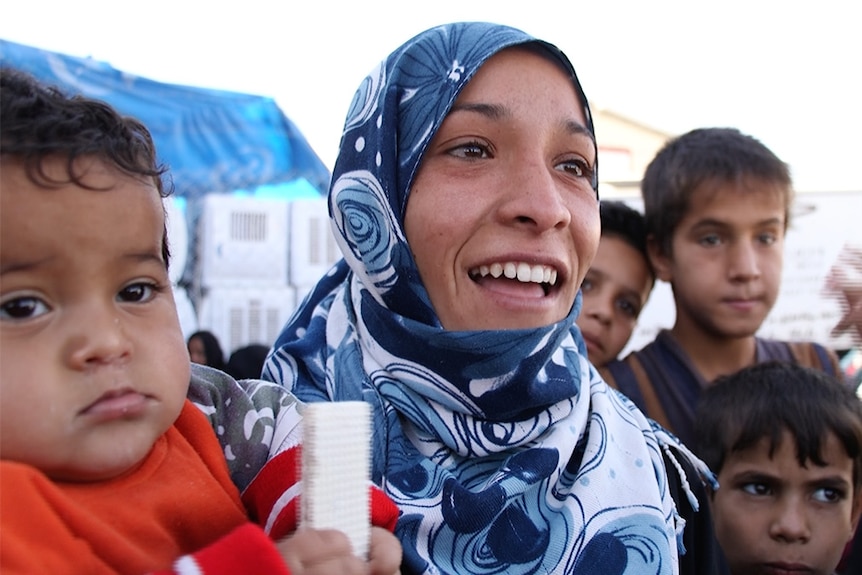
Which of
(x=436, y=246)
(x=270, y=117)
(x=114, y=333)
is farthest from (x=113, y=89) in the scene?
(x=114, y=333)

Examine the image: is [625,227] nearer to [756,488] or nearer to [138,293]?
[756,488]

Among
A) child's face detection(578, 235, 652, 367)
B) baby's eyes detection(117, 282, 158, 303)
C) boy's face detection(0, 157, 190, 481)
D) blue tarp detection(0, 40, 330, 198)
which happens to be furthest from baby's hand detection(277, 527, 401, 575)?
blue tarp detection(0, 40, 330, 198)

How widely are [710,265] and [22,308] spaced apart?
211 centimetres

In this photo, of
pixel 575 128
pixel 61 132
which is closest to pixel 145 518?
pixel 61 132

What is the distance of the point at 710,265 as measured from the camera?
243 centimetres

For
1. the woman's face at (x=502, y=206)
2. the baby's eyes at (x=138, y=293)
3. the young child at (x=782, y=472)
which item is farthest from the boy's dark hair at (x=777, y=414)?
the baby's eyes at (x=138, y=293)

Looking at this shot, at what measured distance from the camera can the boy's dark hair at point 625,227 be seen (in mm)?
2715

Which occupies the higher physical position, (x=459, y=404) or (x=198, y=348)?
(x=459, y=404)

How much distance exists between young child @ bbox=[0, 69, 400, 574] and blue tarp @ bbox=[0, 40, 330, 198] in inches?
182

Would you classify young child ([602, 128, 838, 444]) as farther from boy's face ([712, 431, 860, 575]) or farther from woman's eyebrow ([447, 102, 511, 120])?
woman's eyebrow ([447, 102, 511, 120])

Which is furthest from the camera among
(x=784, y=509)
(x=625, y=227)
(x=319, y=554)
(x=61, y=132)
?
(x=625, y=227)

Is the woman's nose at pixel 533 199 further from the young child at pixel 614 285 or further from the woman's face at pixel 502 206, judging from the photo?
the young child at pixel 614 285

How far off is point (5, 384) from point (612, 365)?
2.04 meters

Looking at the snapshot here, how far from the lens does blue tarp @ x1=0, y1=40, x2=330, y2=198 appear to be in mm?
5254
